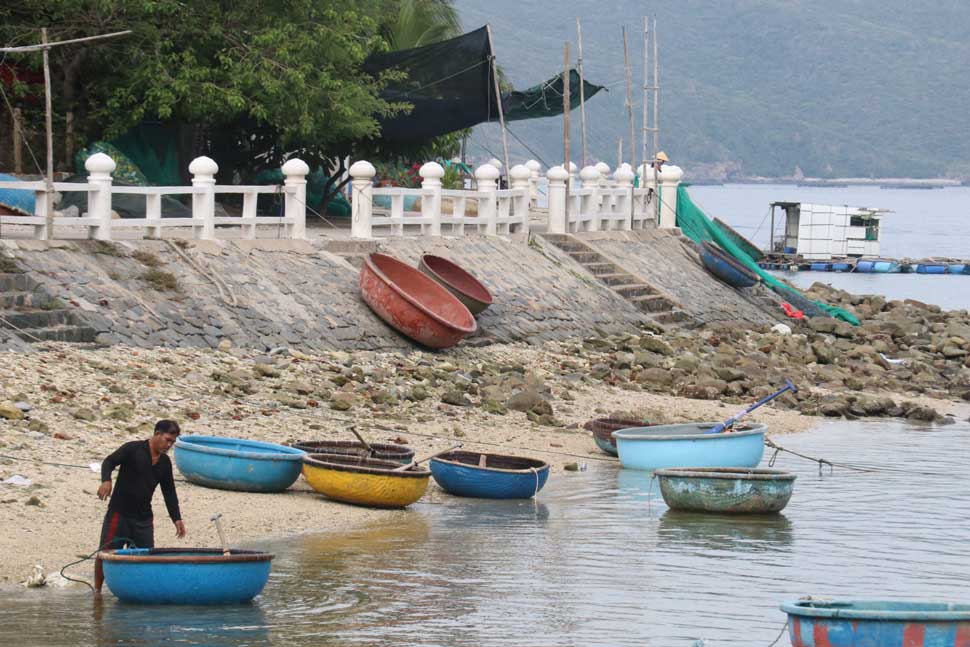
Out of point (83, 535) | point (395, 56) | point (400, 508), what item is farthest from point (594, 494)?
point (395, 56)

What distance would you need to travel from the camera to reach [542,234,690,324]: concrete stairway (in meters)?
31.8

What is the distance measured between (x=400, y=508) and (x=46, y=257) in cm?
737

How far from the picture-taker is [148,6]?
2609cm

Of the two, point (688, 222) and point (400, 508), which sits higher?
point (688, 222)

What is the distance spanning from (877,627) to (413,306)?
14.3 m

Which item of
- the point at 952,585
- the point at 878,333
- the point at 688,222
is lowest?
the point at 952,585

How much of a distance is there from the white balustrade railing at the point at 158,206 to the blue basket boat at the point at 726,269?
40.3ft

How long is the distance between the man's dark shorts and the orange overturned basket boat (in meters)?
11.9

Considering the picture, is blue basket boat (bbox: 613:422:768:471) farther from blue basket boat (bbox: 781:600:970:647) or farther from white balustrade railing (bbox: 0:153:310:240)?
blue basket boat (bbox: 781:600:970:647)

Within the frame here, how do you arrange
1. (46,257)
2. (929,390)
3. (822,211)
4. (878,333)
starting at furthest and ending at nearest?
(822,211)
(878,333)
(929,390)
(46,257)

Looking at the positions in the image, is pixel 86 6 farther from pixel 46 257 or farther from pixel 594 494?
pixel 594 494

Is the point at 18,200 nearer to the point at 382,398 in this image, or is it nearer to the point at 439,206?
the point at 382,398

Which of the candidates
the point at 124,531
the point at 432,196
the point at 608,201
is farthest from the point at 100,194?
the point at 608,201

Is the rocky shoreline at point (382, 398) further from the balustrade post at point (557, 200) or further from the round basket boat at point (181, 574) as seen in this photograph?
the balustrade post at point (557, 200)
